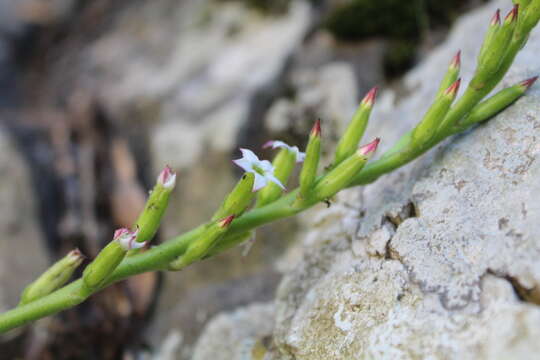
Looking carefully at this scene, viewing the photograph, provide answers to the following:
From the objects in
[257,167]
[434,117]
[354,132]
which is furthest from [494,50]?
[257,167]

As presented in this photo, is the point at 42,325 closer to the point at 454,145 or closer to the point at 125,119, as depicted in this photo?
the point at 125,119

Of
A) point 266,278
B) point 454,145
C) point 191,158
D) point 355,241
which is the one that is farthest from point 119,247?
point 191,158

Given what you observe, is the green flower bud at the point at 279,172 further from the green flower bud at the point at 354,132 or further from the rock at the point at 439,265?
the rock at the point at 439,265

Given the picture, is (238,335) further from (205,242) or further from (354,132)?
(354,132)

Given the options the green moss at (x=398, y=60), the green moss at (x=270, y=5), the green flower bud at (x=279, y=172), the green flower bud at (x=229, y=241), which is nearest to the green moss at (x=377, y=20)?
the green moss at (x=398, y=60)

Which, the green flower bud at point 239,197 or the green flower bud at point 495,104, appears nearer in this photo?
the green flower bud at point 239,197
